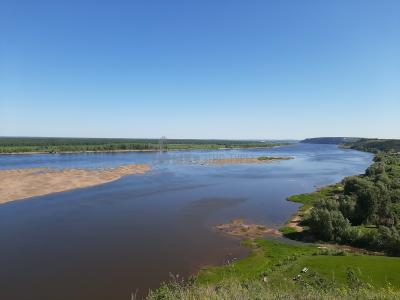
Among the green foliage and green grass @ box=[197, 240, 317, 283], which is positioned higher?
the green foliage

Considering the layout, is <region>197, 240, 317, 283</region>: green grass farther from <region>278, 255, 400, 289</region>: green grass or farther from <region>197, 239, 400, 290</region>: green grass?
<region>278, 255, 400, 289</region>: green grass

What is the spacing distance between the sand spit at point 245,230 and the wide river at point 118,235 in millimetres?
1506

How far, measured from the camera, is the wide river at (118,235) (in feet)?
72.2

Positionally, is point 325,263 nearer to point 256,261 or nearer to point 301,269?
point 301,269

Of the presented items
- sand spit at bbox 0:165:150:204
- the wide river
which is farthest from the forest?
sand spit at bbox 0:165:150:204

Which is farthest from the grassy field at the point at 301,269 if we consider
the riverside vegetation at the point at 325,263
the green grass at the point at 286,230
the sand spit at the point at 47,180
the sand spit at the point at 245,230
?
the sand spit at the point at 47,180

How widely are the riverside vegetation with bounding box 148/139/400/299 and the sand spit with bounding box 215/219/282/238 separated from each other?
4.77 ft

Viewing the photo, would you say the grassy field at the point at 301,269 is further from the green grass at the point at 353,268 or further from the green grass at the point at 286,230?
the green grass at the point at 286,230

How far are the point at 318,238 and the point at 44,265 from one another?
72.2ft

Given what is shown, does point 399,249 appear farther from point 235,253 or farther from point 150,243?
point 150,243

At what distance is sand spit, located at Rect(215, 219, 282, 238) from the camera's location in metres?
32.2

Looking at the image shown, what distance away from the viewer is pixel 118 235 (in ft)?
102

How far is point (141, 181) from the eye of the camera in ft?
209

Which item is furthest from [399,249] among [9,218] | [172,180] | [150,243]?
[172,180]
